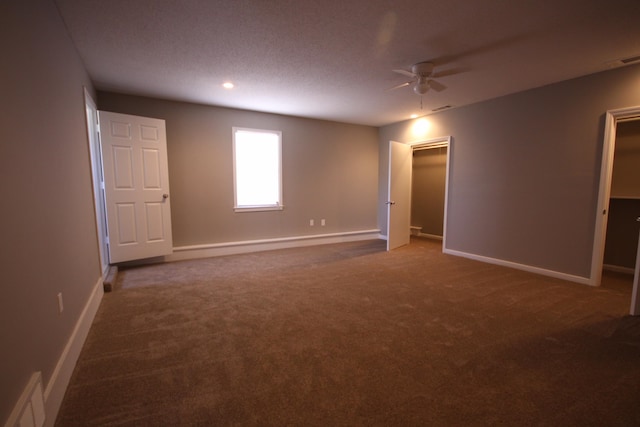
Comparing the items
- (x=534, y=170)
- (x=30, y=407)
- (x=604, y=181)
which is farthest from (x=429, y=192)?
(x=30, y=407)

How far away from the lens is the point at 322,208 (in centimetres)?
576

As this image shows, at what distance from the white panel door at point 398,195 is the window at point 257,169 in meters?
2.10

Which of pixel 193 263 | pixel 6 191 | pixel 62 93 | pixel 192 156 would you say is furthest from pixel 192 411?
pixel 192 156

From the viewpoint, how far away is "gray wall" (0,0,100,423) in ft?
3.95

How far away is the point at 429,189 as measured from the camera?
6555 millimetres

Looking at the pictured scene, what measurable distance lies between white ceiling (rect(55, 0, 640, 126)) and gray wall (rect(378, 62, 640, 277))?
298 mm

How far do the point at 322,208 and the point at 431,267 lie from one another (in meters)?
2.49

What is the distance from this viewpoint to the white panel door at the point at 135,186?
3723 millimetres

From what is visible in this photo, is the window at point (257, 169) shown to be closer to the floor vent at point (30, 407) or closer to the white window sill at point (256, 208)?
the white window sill at point (256, 208)

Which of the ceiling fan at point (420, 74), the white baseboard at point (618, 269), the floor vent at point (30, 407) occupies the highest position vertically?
the ceiling fan at point (420, 74)

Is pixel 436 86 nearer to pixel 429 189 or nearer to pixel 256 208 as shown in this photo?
pixel 429 189

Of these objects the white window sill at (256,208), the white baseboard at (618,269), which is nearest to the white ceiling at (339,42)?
the white window sill at (256,208)

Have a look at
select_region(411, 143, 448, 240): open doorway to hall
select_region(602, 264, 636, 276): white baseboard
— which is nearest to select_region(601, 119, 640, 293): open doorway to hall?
select_region(602, 264, 636, 276): white baseboard

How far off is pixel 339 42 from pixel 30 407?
312cm
